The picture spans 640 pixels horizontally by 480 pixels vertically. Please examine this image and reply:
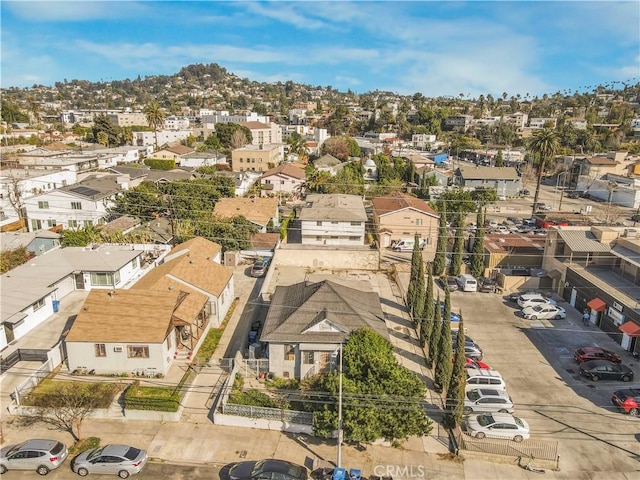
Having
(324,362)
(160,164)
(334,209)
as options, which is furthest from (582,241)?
(160,164)

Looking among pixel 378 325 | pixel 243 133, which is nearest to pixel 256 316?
pixel 378 325

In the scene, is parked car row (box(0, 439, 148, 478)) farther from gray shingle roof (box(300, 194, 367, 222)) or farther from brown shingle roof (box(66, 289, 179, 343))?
gray shingle roof (box(300, 194, 367, 222))

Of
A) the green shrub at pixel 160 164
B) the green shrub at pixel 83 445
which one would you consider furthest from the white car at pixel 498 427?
the green shrub at pixel 160 164

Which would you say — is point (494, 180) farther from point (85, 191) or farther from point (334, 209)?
point (85, 191)

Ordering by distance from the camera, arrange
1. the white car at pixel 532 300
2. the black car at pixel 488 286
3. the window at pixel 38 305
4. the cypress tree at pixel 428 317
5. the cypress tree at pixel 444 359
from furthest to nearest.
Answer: the black car at pixel 488 286
the white car at pixel 532 300
the window at pixel 38 305
the cypress tree at pixel 428 317
the cypress tree at pixel 444 359

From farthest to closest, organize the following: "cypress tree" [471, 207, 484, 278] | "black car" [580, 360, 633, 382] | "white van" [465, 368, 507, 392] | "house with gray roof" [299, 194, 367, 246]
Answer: "house with gray roof" [299, 194, 367, 246], "cypress tree" [471, 207, 484, 278], "black car" [580, 360, 633, 382], "white van" [465, 368, 507, 392]

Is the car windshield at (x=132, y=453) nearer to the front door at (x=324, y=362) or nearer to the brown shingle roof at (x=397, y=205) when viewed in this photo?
the front door at (x=324, y=362)

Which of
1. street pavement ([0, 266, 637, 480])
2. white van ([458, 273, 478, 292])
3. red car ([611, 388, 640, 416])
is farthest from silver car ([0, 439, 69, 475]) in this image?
white van ([458, 273, 478, 292])
